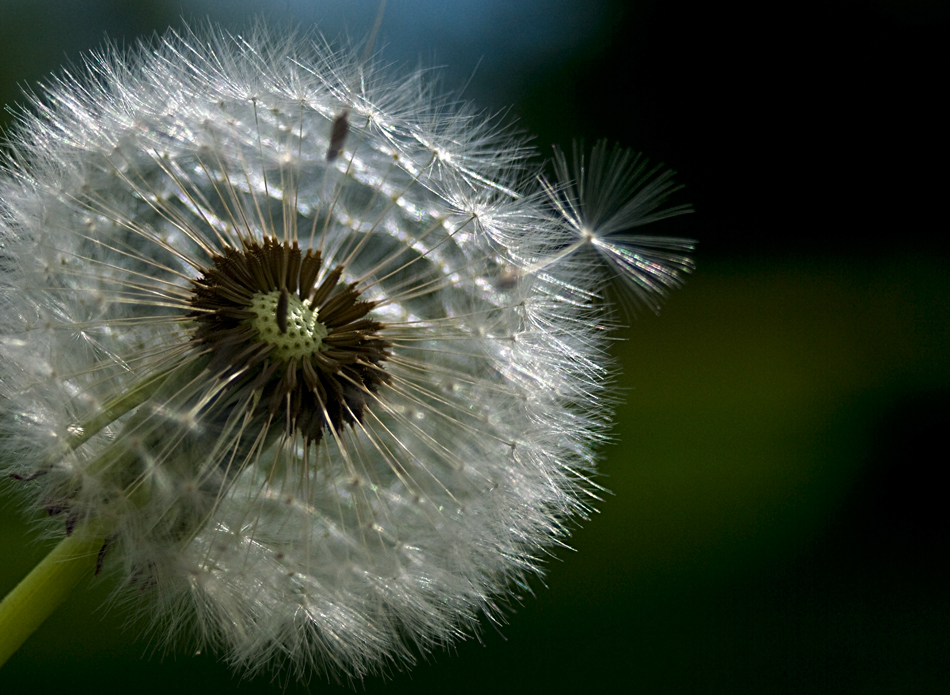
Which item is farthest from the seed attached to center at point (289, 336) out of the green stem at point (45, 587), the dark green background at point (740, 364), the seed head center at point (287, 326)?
the dark green background at point (740, 364)

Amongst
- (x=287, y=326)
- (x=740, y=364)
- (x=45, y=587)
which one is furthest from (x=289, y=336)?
(x=740, y=364)

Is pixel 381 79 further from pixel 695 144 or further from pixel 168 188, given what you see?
pixel 695 144

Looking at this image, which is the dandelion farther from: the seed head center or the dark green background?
the dark green background

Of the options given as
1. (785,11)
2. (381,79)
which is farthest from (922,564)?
(381,79)

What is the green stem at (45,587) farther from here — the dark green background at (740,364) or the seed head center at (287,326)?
the dark green background at (740,364)

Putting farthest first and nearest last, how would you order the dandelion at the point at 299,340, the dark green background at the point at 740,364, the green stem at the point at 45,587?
the dark green background at the point at 740,364, the dandelion at the point at 299,340, the green stem at the point at 45,587

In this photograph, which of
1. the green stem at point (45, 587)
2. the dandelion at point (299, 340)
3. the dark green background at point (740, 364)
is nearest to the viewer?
the green stem at point (45, 587)

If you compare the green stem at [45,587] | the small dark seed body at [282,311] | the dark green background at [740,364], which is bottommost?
the green stem at [45,587]
